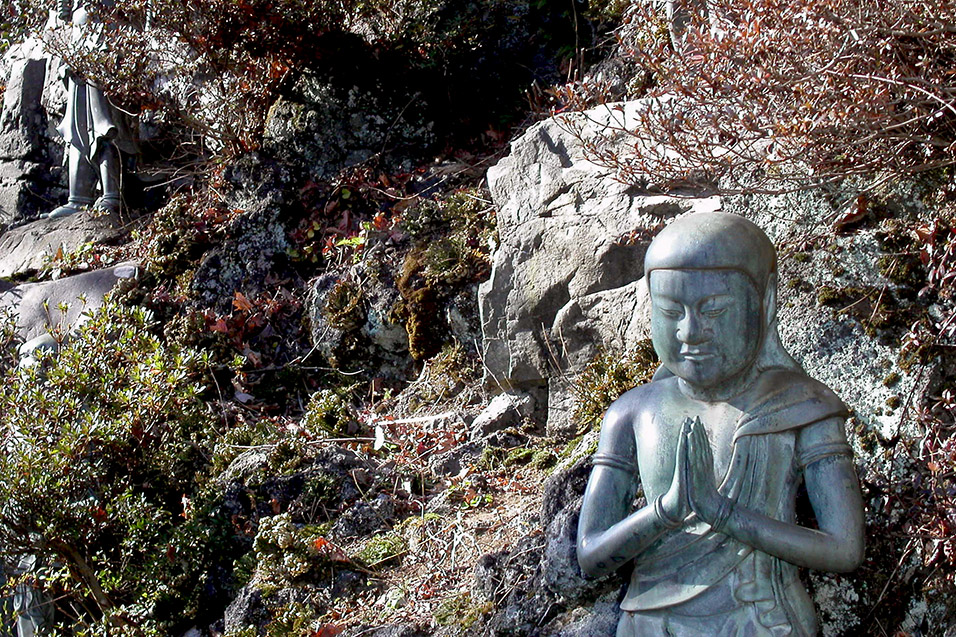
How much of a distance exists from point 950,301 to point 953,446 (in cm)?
65

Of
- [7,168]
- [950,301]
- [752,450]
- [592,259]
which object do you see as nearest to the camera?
[752,450]

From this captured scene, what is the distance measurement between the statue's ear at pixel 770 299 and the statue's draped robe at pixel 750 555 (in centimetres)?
19

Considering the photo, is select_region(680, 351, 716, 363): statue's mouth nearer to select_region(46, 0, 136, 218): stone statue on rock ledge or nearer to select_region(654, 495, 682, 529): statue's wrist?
select_region(654, 495, 682, 529): statue's wrist

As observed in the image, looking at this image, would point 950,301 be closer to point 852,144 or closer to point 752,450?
point 852,144

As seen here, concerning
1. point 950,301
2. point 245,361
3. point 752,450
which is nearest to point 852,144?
point 950,301

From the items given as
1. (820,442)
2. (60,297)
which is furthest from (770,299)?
(60,297)

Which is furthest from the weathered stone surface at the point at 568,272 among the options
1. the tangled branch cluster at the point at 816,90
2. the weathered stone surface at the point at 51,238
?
the weathered stone surface at the point at 51,238

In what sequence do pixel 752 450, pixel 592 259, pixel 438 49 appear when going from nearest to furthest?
1. pixel 752 450
2. pixel 592 259
3. pixel 438 49

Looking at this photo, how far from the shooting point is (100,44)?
26.7 feet

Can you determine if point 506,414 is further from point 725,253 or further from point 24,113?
point 24,113

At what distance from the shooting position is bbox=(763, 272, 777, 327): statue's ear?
3.15 meters

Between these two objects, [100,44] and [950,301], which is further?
[100,44]

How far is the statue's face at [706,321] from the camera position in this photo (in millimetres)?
3041

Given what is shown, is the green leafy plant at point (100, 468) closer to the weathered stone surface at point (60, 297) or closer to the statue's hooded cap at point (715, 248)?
the weathered stone surface at point (60, 297)
